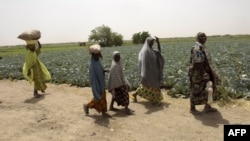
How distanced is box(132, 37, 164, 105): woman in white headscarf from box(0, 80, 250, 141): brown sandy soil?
0.39 meters

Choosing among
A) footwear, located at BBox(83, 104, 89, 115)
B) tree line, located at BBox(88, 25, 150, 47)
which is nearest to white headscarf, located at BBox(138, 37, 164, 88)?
footwear, located at BBox(83, 104, 89, 115)

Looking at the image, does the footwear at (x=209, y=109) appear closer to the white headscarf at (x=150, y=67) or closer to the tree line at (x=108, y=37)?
the white headscarf at (x=150, y=67)

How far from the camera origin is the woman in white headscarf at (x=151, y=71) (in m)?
10.3

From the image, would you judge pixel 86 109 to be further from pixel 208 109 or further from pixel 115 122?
pixel 208 109

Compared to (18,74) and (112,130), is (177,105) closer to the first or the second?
(112,130)

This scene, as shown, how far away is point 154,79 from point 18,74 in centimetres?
1137

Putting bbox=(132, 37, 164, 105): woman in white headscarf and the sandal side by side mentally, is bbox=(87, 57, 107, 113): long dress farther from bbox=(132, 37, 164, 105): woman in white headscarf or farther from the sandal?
the sandal

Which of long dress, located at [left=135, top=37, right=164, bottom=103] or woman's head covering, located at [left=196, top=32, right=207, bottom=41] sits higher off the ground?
woman's head covering, located at [left=196, top=32, right=207, bottom=41]

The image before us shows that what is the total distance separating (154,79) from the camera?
408 inches

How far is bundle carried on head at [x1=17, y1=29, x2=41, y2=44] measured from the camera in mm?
11711

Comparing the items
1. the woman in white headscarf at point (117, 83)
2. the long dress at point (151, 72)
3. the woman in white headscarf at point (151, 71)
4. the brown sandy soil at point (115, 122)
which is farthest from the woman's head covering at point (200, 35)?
the woman in white headscarf at point (117, 83)

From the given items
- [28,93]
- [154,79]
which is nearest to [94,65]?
[154,79]

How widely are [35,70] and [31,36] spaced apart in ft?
4.26

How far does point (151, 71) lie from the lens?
10.4 meters
